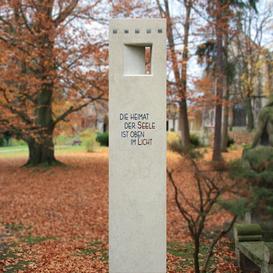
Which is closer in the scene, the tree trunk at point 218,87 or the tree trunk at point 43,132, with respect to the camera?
the tree trunk at point 43,132

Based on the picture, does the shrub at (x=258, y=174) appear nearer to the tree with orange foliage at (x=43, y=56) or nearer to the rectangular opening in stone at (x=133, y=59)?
the rectangular opening in stone at (x=133, y=59)

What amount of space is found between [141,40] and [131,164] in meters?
1.30

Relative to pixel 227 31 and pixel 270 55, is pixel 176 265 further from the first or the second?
pixel 270 55

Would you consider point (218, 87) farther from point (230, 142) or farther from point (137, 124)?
point (137, 124)

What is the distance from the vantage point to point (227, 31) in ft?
52.8

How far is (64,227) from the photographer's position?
8.66 m

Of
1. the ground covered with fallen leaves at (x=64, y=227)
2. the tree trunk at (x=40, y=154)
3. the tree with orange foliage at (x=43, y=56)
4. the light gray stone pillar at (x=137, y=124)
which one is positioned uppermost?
the tree with orange foliage at (x=43, y=56)

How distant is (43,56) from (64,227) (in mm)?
6544

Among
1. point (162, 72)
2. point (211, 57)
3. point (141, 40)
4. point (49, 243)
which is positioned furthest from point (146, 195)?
point (211, 57)

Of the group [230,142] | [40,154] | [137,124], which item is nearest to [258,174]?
[137,124]

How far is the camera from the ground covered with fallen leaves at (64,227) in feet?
20.1

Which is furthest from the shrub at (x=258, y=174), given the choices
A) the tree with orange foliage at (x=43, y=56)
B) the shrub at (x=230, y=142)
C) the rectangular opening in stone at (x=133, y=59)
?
the shrub at (x=230, y=142)

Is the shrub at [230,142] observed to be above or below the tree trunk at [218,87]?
below

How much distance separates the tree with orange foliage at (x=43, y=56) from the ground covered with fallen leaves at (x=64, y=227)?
2182mm
